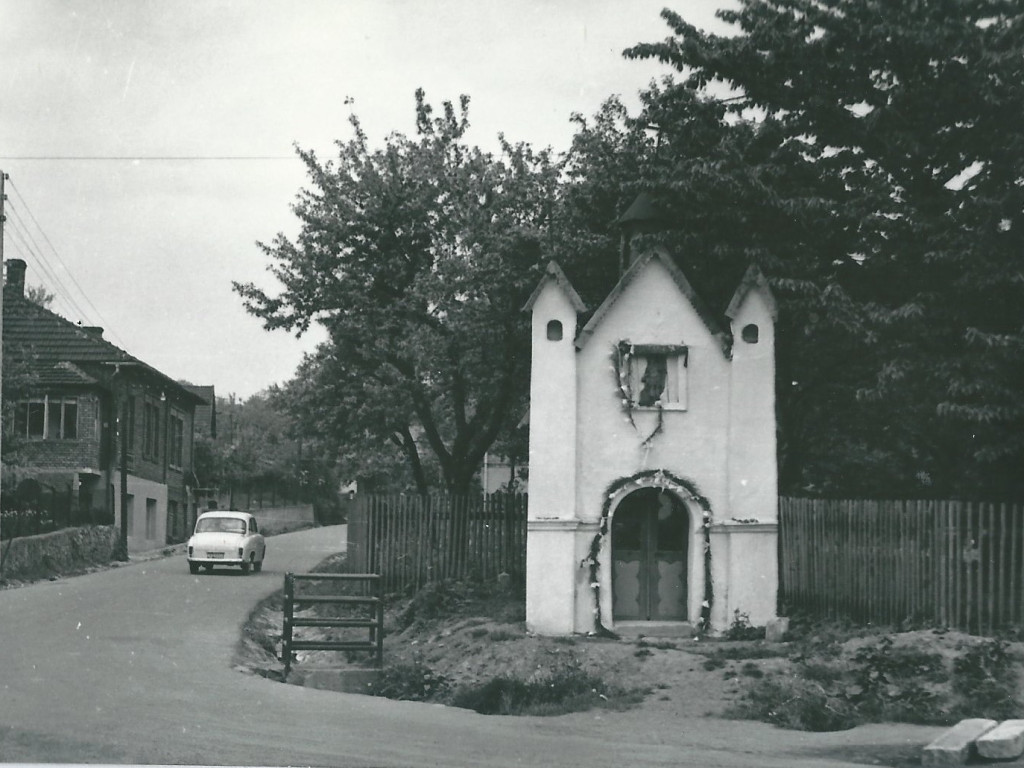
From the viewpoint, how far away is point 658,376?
21594mm

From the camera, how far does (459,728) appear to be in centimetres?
1406

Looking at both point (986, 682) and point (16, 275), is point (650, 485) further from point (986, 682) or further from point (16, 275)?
point (16, 275)

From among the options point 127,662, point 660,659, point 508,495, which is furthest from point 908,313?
point 127,662

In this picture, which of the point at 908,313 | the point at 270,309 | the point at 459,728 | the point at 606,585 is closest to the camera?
the point at 459,728

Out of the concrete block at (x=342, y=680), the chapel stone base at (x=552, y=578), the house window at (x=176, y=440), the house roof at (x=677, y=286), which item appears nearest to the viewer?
the concrete block at (x=342, y=680)

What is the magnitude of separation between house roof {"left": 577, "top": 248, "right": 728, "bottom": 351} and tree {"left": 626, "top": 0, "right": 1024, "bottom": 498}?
1348 mm

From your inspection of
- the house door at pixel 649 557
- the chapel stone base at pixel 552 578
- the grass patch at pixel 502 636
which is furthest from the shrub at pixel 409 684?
the house door at pixel 649 557

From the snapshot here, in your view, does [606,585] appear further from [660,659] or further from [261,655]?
[261,655]

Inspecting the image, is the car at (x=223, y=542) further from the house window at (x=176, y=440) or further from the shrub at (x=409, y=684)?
the house window at (x=176, y=440)

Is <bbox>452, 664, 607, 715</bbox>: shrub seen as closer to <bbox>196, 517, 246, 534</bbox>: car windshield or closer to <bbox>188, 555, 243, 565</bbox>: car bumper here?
<bbox>188, 555, 243, 565</bbox>: car bumper

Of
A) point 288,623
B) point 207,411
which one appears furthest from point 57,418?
point 207,411

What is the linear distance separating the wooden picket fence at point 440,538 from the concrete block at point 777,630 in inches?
258

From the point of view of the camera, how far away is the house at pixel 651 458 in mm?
21125

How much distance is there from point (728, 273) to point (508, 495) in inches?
276
